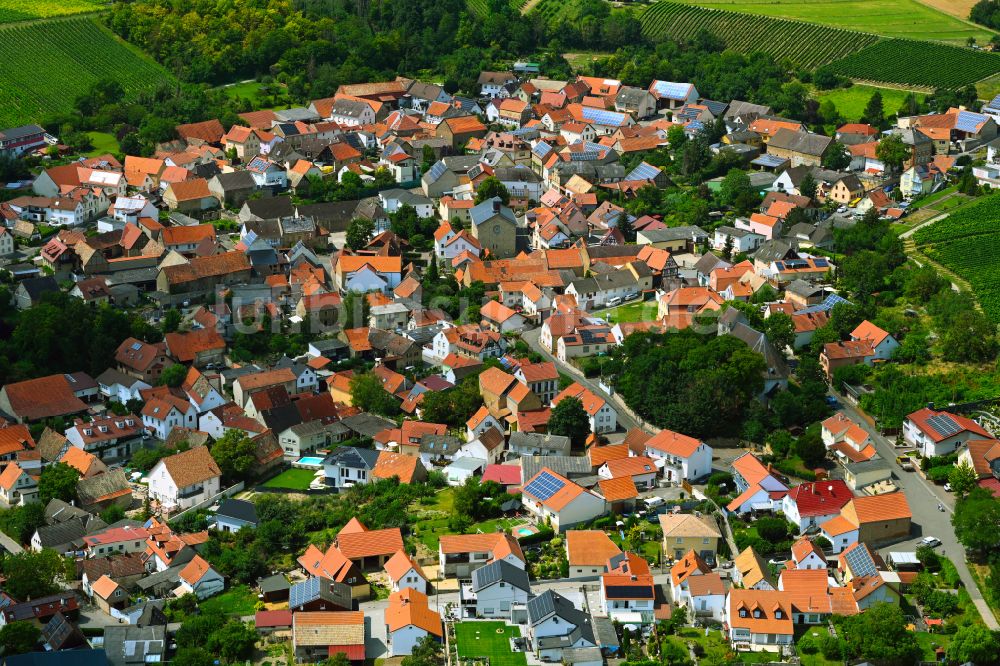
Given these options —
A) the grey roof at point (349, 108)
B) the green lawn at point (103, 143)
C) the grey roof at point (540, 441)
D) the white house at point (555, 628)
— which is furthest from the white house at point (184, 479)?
the grey roof at point (349, 108)

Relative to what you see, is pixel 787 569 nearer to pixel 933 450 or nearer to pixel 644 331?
pixel 933 450

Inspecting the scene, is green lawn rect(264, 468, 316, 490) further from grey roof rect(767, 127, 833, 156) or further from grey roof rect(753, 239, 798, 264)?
grey roof rect(767, 127, 833, 156)

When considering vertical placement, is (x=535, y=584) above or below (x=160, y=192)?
above

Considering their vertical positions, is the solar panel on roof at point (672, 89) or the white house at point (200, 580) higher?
the white house at point (200, 580)

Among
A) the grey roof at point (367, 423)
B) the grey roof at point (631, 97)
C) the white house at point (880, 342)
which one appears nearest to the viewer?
the grey roof at point (367, 423)

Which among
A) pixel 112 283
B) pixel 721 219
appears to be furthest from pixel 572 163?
pixel 112 283

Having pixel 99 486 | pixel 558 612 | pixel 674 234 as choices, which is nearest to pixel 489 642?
Result: pixel 558 612

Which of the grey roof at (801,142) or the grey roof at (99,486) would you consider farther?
the grey roof at (801,142)

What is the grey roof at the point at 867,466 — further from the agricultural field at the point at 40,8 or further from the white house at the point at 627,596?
the agricultural field at the point at 40,8
